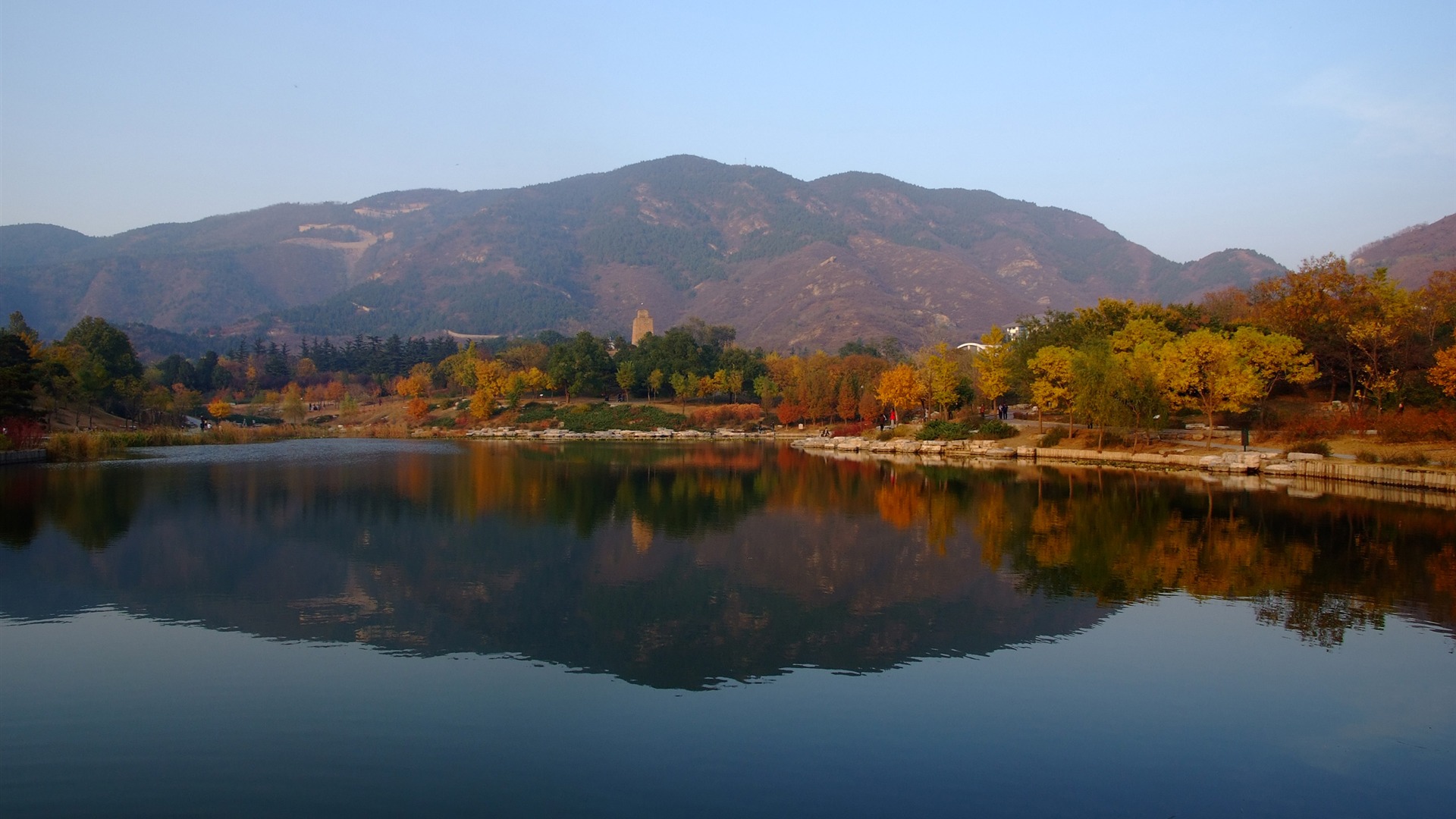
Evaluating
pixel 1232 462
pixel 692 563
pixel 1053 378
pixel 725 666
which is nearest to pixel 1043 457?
pixel 1053 378

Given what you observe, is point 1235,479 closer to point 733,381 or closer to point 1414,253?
point 733,381

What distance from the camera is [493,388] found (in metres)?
72.9

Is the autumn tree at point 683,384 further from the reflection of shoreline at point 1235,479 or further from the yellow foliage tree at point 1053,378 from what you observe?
the yellow foliage tree at point 1053,378

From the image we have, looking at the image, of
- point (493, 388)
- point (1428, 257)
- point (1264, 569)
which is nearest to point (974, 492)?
point (1264, 569)

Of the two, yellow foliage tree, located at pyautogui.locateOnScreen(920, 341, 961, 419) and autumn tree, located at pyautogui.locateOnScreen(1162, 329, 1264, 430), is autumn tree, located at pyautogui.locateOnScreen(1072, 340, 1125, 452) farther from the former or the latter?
yellow foliage tree, located at pyautogui.locateOnScreen(920, 341, 961, 419)

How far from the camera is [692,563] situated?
15.7 m

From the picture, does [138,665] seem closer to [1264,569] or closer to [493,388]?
[1264,569]

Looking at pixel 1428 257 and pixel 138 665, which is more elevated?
pixel 1428 257

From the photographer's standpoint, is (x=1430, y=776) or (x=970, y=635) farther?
(x=970, y=635)

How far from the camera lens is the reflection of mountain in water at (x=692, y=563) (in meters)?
11.4

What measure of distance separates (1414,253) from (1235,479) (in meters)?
132

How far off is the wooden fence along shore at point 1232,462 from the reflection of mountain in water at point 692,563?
185 inches

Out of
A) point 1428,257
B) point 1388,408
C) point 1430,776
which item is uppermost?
point 1428,257

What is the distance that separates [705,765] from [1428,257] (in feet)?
497
